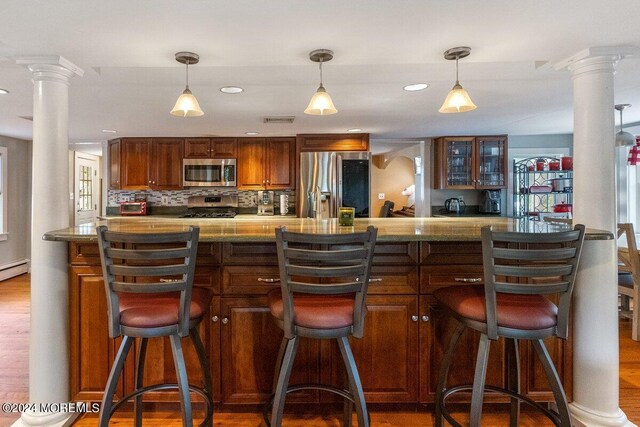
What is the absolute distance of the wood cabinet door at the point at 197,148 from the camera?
499cm

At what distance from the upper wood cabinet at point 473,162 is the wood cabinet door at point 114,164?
14.2 feet

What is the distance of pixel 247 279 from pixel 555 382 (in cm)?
140

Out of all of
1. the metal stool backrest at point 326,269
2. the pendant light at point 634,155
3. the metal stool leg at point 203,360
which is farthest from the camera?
the pendant light at point 634,155

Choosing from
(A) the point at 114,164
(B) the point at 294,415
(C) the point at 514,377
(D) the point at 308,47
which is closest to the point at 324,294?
(B) the point at 294,415

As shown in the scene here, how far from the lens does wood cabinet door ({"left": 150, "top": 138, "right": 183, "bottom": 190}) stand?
16.4 feet

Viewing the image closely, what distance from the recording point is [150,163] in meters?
4.98

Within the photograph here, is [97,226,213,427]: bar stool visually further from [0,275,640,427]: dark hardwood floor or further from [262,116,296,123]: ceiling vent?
[262,116,296,123]: ceiling vent

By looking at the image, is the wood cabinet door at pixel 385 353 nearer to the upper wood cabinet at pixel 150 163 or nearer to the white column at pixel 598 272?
the white column at pixel 598 272

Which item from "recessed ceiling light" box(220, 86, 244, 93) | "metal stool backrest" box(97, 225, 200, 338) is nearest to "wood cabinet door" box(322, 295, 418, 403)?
"metal stool backrest" box(97, 225, 200, 338)

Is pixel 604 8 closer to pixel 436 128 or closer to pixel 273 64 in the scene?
pixel 273 64

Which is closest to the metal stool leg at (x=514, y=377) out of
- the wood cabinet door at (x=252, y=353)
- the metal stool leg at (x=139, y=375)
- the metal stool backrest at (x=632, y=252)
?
the wood cabinet door at (x=252, y=353)

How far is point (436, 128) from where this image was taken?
4.43m

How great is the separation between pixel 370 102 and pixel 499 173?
257cm

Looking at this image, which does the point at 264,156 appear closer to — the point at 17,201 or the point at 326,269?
the point at 17,201
